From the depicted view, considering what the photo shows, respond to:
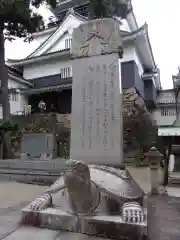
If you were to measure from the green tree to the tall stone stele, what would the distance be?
8219 mm

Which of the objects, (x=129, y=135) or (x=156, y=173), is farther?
(x=129, y=135)

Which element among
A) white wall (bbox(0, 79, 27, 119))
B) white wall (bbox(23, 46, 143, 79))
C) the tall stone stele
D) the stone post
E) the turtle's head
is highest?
white wall (bbox(23, 46, 143, 79))

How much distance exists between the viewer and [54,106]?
20250 millimetres

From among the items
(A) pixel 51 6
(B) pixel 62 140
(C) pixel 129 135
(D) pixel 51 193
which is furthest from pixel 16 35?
(D) pixel 51 193

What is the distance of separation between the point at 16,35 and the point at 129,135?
29.7 ft

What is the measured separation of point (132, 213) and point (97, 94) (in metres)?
3.18

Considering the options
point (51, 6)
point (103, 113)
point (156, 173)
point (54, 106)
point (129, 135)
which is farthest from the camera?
point (54, 106)

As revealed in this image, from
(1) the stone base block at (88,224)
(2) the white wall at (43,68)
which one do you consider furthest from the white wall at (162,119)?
(1) the stone base block at (88,224)

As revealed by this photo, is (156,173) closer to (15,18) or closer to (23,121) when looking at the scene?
(15,18)

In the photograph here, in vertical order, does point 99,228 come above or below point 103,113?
below

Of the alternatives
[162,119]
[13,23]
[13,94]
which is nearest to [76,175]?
[13,23]

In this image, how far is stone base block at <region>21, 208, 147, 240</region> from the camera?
7.86 feet

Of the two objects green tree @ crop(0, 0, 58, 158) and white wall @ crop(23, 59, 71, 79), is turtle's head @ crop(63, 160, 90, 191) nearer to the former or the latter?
green tree @ crop(0, 0, 58, 158)

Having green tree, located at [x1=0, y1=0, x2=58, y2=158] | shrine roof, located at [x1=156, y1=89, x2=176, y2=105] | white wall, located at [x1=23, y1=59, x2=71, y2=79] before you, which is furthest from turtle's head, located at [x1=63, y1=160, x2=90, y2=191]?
shrine roof, located at [x1=156, y1=89, x2=176, y2=105]
